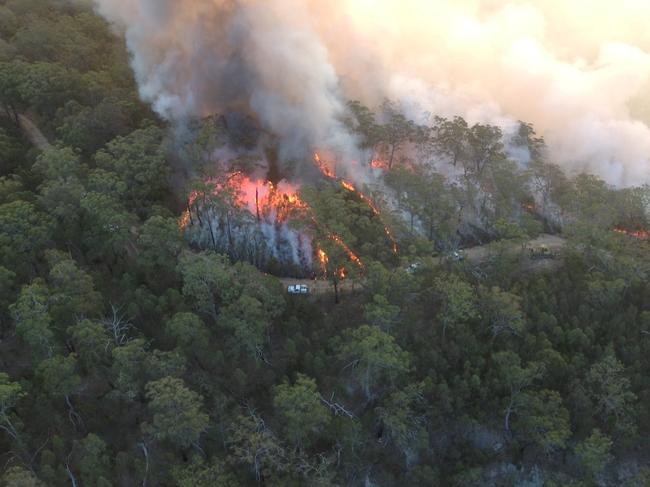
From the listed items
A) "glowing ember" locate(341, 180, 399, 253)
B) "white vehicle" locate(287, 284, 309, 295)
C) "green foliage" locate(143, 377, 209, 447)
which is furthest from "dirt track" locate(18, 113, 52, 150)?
"green foliage" locate(143, 377, 209, 447)

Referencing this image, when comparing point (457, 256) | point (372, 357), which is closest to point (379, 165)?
point (457, 256)

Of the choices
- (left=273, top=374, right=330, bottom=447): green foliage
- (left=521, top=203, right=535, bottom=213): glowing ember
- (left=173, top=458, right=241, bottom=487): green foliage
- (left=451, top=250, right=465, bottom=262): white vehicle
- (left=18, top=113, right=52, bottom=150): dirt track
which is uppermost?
(left=18, top=113, right=52, bottom=150): dirt track

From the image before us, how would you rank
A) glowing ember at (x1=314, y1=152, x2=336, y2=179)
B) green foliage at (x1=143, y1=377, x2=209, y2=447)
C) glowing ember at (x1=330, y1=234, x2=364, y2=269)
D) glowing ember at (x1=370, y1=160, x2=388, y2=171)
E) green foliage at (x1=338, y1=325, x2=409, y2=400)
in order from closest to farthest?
green foliage at (x1=143, y1=377, x2=209, y2=447)
green foliage at (x1=338, y1=325, x2=409, y2=400)
glowing ember at (x1=330, y1=234, x2=364, y2=269)
glowing ember at (x1=314, y1=152, x2=336, y2=179)
glowing ember at (x1=370, y1=160, x2=388, y2=171)

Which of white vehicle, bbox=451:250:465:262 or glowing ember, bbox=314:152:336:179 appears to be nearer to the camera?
white vehicle, bbox=451:250:465:262

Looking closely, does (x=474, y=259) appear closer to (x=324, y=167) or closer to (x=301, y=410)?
(x=324, y=167)

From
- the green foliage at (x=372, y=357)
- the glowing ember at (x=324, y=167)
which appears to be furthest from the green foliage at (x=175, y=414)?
the glowing ember at (x=324, y=167)

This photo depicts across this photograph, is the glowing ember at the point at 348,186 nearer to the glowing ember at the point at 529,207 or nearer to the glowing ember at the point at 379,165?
the glowing ember at the point at 379,165

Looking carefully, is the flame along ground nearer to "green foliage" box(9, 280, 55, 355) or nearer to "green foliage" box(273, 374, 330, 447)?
"green foliage" box(273, 374, 330, 447)
